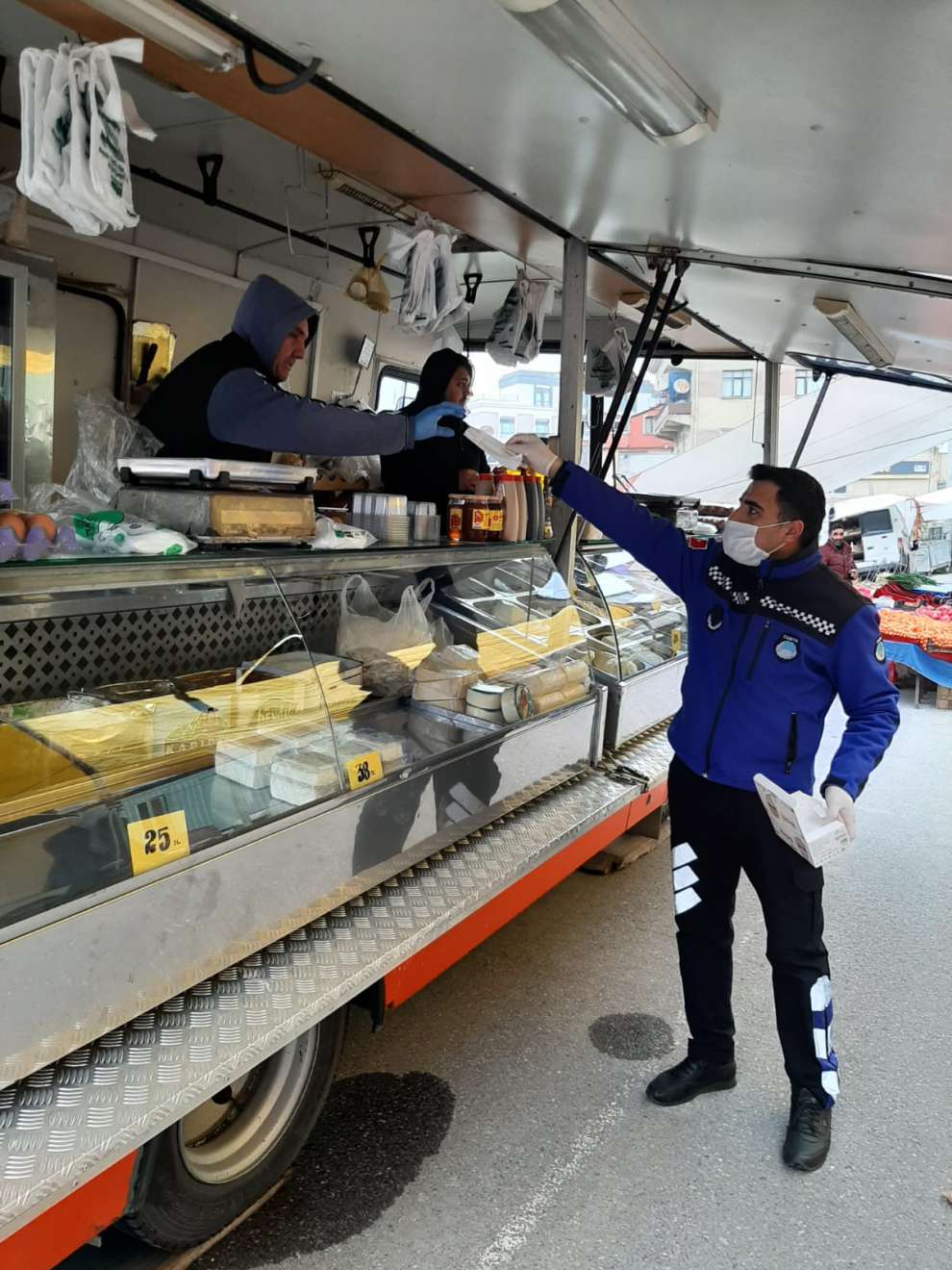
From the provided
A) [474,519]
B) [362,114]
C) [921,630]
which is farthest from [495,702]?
[921,630]

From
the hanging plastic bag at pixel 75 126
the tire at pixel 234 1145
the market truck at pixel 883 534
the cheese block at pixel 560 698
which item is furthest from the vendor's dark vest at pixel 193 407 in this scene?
the market truck at pixel 883 534

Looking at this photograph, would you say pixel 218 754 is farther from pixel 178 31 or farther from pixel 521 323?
pixel 521 323

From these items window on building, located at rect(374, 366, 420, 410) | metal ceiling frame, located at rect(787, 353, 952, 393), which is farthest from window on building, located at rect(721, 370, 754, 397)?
window on building, located at rect(374, 366, 420, 410)

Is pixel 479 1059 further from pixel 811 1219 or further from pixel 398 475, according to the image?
pixel 398 475

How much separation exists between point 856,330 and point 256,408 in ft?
13.0

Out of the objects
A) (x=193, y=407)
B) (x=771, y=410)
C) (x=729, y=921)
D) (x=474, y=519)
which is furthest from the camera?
(x=771, y=410)

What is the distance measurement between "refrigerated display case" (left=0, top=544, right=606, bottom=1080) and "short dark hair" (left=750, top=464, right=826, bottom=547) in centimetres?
112

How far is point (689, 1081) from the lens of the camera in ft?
10.1

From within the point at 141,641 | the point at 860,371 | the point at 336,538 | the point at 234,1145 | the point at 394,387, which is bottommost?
the point at 234,1145

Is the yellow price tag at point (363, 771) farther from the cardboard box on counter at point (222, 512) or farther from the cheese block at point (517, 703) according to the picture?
the cheese block at point (517, 703)

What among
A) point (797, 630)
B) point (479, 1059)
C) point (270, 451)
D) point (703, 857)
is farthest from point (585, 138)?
point (479, 1059)

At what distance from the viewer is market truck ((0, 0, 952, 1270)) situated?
193cm

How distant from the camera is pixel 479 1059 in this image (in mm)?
3215

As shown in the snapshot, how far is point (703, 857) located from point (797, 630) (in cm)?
82
